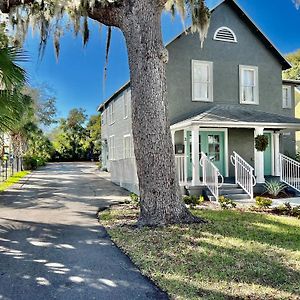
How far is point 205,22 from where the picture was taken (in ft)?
33.8

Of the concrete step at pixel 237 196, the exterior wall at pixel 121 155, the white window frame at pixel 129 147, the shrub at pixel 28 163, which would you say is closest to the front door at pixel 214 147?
the exterior wall at pixel 121 155

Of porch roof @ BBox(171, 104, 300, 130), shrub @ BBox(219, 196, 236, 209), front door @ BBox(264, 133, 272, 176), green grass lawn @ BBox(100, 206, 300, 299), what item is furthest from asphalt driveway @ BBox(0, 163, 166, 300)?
front door @ BBox(264, 133, 272, 176)

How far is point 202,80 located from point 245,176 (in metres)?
4.55

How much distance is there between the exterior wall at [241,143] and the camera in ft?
46.5

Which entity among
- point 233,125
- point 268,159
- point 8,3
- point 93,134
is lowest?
point 268,159

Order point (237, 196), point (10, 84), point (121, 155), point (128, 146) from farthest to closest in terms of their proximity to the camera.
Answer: point (121, 155), point (128, 146), point (237, 196), point (10, 84)

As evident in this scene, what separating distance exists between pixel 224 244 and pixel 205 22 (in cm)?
717

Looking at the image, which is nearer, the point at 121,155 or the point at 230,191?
the point at 230,191

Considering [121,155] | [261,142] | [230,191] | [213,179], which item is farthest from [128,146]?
[261,142]

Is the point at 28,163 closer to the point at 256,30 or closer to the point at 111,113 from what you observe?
the point at 111,113

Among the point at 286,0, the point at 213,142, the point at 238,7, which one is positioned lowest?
the point at 213,142

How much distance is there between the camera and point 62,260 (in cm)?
501

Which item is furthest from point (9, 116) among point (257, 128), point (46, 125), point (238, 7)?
point (46, 125)

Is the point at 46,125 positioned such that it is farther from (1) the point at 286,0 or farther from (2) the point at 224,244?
(2) the point at 224,244
